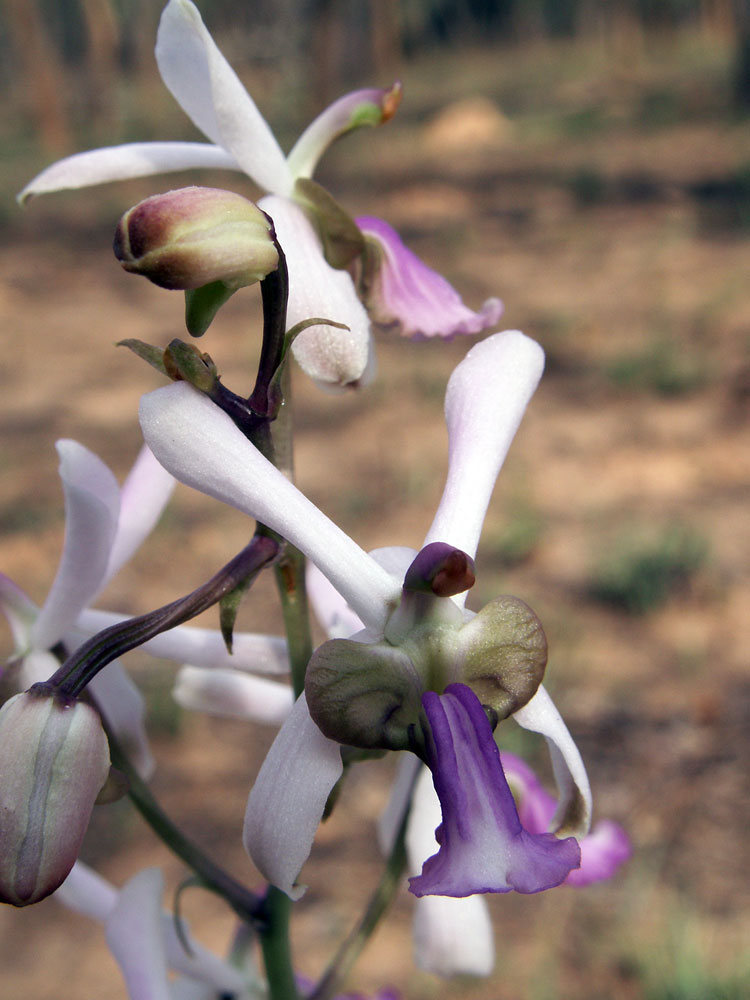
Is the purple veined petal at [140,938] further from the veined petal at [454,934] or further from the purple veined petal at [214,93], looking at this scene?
the purple veined petal at [214,93]

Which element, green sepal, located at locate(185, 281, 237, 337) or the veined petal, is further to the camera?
the veined petal

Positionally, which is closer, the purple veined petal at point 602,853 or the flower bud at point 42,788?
the flower bud at point 42,788

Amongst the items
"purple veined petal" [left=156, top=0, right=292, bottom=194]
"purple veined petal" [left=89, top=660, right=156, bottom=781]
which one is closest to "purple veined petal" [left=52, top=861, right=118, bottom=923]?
"purple veined petal" [left=89, top=660, right=156, bottom=781]

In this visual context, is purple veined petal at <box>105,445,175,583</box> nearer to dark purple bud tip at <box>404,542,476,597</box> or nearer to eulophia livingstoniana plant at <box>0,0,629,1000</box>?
eulophia livingstoniana plant at <box>0,0,629,1000</box>

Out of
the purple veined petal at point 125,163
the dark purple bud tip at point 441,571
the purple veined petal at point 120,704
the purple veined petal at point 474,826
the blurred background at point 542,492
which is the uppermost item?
the purple veined petal at point 125,163

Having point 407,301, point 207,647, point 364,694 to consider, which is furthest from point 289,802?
point 407,301

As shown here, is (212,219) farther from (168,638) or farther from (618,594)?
(618,594)

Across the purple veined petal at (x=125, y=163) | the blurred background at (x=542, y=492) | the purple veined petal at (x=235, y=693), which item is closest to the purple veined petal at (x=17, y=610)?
the purple veined petal at (x=235, y=693)

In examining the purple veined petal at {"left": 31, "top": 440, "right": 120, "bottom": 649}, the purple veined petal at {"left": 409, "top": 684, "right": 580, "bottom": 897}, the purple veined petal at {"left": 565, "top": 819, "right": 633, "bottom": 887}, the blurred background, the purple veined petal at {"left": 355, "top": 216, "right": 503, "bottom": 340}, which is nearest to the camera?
the purple veined petal at {"left": 409, "top": 684, "right": 580, "bottom": 897}
